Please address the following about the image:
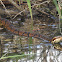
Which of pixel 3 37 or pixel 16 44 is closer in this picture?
pixel 16 44

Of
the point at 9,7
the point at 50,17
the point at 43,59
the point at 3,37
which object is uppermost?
the point at 9,7

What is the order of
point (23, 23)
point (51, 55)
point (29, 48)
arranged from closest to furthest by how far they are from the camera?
point (51, 55) → point (29, 48) → point (23, 23)

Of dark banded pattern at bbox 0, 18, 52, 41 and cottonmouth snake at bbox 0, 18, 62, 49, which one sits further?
dark banded pattern at bbox 0, 18, 52, 41

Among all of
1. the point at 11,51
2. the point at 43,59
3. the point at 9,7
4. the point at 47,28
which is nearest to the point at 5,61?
the point at 11,51

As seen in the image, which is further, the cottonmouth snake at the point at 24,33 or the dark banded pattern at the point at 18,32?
the dark banded pattern at the point at 18,32

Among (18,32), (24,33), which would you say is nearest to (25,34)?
(24,33)

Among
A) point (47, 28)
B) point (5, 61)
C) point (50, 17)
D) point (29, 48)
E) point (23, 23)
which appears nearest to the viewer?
point (5, 61)

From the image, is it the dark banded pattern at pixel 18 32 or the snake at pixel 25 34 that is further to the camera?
the dark banded pattern at pixel 18 32

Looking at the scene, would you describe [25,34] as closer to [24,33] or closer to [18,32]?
[24,33]

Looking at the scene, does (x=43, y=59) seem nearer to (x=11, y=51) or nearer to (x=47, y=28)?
(x=11, y=51)

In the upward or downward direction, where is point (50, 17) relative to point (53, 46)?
upward

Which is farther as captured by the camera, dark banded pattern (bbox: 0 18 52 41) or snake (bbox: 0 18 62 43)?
dark banded pattern (bbox: 0 18 52 41)
